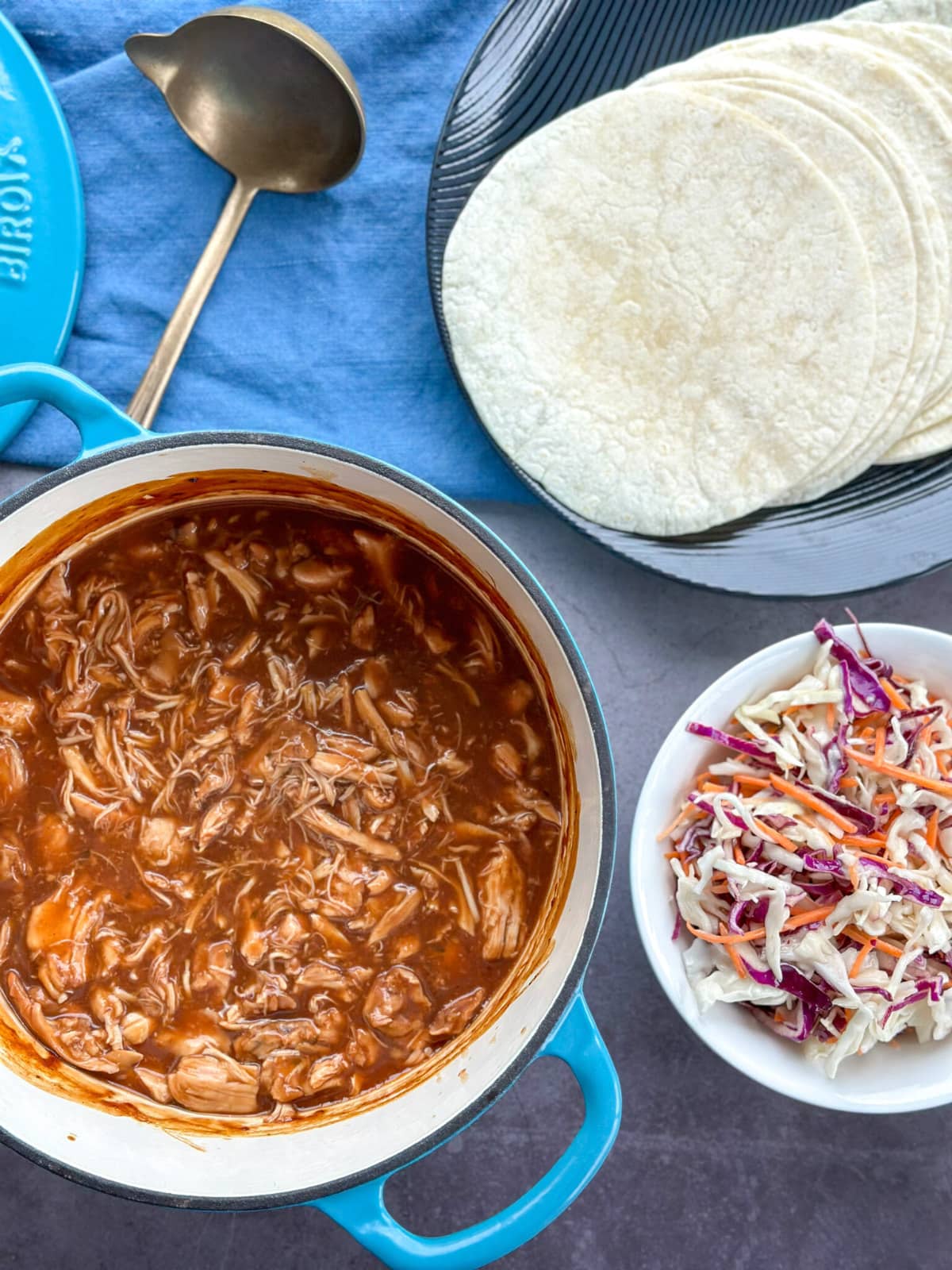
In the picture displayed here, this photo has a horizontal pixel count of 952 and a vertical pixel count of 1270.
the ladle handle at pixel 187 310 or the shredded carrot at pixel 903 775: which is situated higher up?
the ladle handle at pixel 187 310

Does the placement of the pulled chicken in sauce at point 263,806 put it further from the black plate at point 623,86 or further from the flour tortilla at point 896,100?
the flour tortilla at point 896,100

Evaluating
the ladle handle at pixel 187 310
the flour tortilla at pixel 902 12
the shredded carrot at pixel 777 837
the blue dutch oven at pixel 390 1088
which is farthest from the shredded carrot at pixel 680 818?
the flour tortilla at pixel 902 12

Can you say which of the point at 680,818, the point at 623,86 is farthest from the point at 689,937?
the point at 623,86

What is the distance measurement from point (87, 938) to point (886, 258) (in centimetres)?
196

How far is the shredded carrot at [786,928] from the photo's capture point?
1828 mm

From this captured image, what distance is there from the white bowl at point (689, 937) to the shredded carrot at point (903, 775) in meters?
0.19

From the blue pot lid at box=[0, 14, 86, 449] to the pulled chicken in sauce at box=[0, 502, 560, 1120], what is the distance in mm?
554

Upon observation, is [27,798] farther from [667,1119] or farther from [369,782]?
[667,1119]

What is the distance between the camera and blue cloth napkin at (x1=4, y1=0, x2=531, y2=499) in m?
2.11

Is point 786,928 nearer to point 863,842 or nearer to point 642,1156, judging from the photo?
point 863,842

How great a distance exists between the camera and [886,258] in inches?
75.0

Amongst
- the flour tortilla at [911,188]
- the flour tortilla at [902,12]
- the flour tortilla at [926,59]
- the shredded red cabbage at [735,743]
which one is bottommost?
the shredded red cabbage at [735,743]

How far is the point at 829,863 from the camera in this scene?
1818 mm

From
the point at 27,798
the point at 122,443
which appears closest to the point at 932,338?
the point at 122,443
